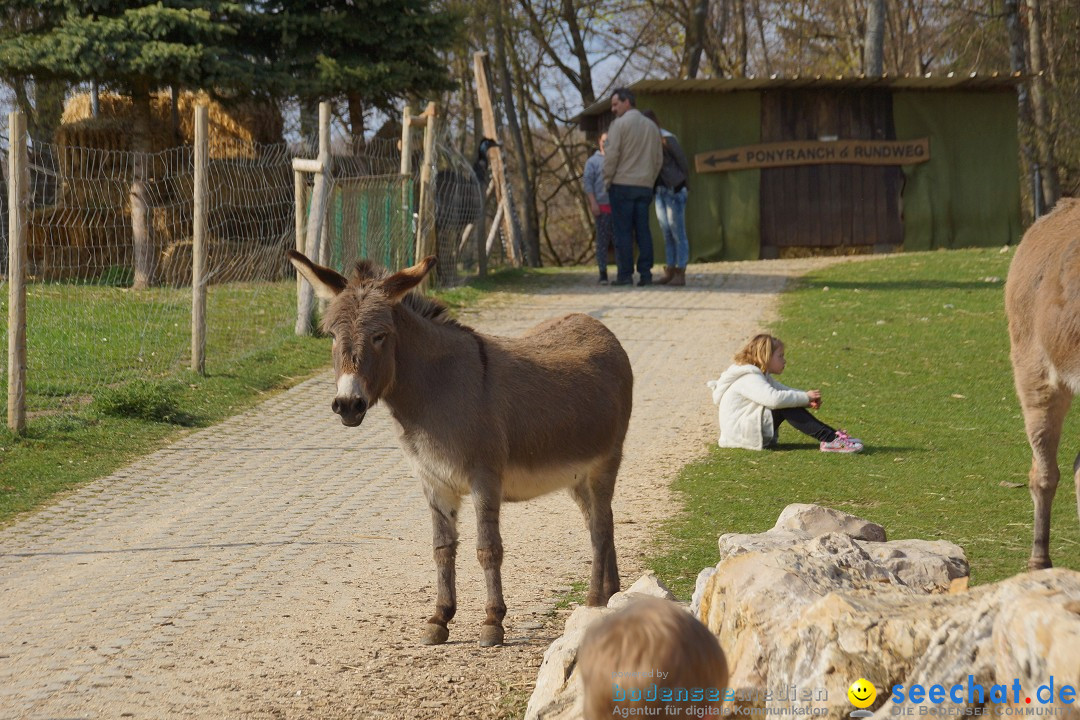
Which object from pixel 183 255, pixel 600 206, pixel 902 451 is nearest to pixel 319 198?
pixel 183 255

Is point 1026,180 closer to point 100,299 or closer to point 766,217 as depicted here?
point 766,217

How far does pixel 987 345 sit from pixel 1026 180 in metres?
20.9

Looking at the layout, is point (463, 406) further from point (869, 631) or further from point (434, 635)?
point (869, 631)

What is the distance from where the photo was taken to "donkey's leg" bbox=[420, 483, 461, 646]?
5.35m

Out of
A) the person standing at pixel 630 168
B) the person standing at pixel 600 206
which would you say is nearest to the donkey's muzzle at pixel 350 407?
the person standing at pixel 630 168

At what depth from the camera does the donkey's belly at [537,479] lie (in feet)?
17.8

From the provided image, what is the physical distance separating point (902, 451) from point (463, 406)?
4862mm

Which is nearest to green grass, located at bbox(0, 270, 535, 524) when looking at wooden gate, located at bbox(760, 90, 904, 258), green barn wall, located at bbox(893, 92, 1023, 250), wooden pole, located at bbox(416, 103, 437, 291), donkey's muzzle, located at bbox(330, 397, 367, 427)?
wooden pole, located at bbox(416, 103, 437, 291)

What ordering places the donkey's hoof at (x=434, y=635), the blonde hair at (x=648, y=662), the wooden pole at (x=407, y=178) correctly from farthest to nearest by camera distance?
the wooden pole at (x=407, y=178)
the donkey's hoof at (x=434, y=635)
the blonde hair at (x=648, y=662)

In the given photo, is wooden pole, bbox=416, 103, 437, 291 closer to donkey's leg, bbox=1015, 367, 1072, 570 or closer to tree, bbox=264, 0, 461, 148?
tree, bbox=264, 0, 461, 148

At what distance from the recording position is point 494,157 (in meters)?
22.3

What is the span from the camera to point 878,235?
2369 cm

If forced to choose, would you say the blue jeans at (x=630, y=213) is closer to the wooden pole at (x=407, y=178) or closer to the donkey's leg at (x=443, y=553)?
the wooden pole at (x=407, y=178)

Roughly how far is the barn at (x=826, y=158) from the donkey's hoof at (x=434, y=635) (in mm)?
17857
